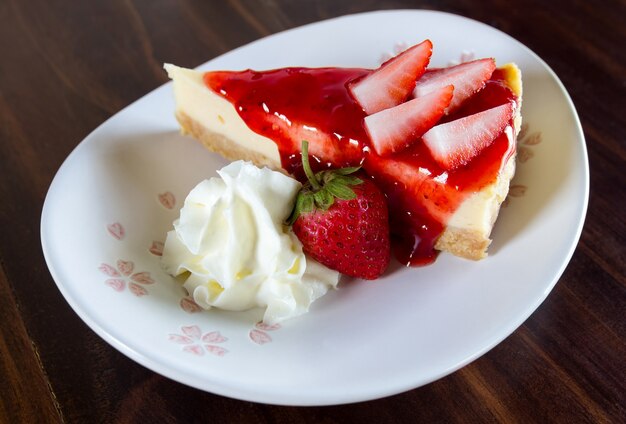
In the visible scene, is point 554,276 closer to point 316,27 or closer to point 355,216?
point 355,216

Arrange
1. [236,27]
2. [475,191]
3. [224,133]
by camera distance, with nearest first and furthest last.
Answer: [475,191] < [224,133] < [236,27]

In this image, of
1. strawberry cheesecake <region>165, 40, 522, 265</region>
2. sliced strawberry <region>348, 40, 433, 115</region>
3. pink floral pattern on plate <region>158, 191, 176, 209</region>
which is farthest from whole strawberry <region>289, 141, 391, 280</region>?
pink floral pattern on plate <region>158, 191, 176, 209</region>

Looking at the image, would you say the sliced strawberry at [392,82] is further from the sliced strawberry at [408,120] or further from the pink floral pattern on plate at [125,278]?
the pink floral pattern on plate at [125,278]

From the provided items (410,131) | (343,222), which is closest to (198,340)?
(343,222)

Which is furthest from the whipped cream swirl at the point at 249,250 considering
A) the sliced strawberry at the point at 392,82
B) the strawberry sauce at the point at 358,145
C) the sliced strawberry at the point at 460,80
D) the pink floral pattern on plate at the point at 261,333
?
the sliced strawberry at the point at 460,80

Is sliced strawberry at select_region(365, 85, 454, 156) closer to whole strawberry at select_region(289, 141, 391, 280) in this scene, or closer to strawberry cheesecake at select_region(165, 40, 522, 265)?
strawberry cheesecake at select_region(165, 40, 522, 265)

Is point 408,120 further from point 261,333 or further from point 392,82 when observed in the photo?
point 261,333

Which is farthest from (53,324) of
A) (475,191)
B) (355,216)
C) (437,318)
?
(475,191)
